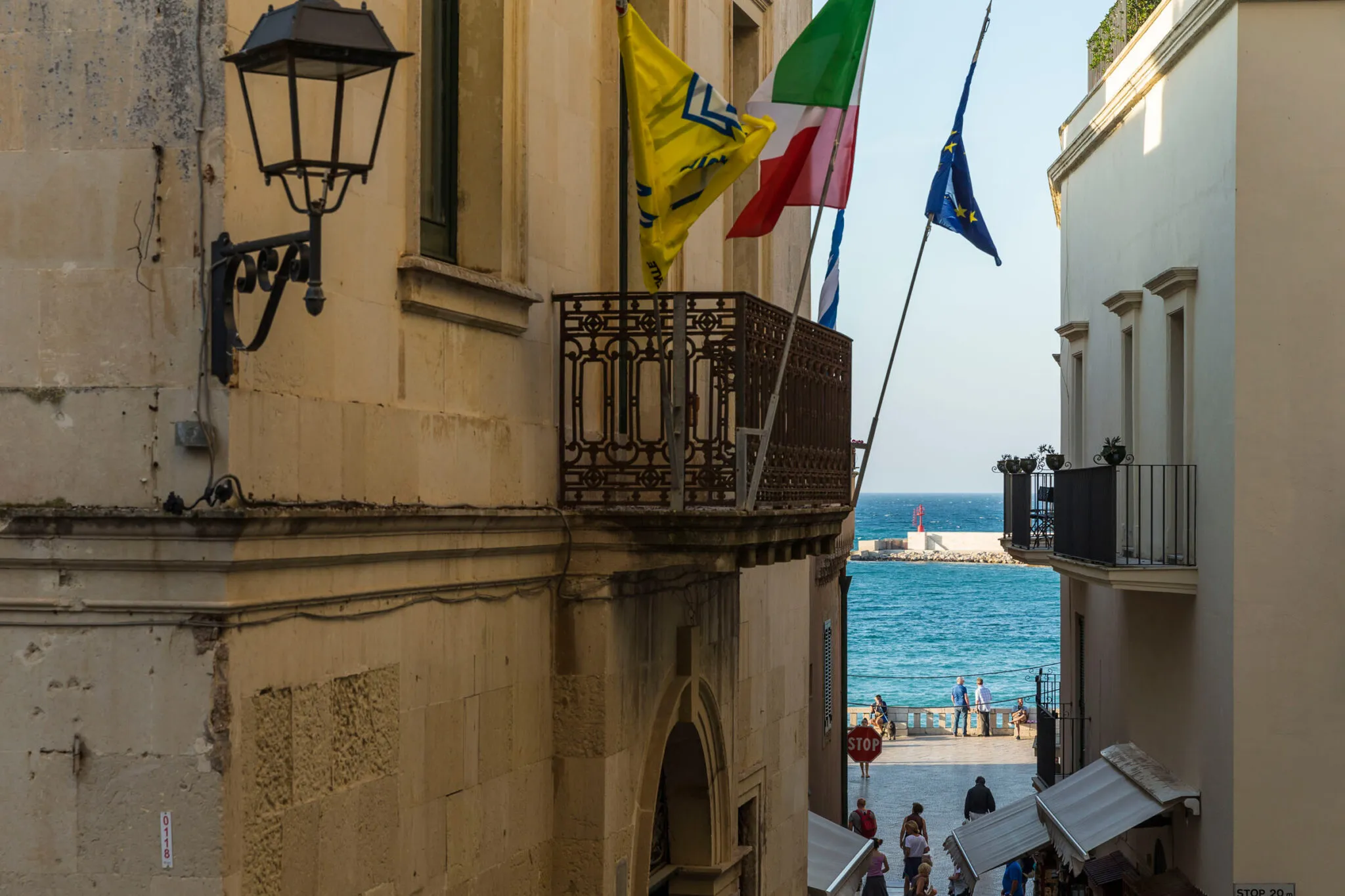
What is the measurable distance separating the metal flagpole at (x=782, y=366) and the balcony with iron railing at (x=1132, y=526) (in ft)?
24.2

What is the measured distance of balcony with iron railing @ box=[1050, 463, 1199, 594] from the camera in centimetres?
1691

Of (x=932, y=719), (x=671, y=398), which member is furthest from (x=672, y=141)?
(x=932, y=719)

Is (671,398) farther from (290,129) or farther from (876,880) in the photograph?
(876,880)

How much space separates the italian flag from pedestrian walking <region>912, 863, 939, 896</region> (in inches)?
553

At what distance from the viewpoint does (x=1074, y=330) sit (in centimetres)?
2422

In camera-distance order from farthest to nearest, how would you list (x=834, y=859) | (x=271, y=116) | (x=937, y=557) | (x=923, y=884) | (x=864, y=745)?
(x=937, y=557) → (x=864, y=745) → (x=923, y=884) → (x=834, y=859) → (x=271, y=116)

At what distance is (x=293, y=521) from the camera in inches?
262

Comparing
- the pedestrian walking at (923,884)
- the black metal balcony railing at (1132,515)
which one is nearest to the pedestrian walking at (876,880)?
the pedestrian walking at (923,884)

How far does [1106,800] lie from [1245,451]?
5.24m

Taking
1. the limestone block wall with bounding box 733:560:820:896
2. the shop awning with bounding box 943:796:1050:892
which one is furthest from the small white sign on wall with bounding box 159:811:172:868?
the shop awning with bounding box 943:796:1050:892

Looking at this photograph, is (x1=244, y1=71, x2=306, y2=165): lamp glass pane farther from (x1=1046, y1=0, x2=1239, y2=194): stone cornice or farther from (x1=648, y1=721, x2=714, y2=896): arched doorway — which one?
(x1=1046, y1=0, x2=1239, y2=194): stone cornice

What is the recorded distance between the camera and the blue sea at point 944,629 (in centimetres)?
9894

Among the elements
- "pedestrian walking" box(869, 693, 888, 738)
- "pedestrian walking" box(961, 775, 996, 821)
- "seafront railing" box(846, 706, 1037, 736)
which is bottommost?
"seafront railing" box(846, 706, 1037, 736)

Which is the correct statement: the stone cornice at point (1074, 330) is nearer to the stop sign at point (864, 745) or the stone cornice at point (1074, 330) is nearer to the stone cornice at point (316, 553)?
the stop sign at point (864, 745)
